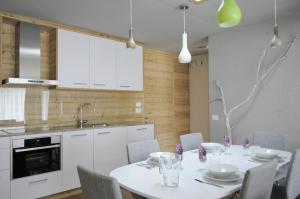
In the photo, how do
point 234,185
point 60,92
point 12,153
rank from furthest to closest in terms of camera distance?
1. point 60,92
2. point 12,153
3. point 234,185

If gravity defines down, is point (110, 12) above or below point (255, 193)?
above

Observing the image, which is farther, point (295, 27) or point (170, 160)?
point (295, 27)

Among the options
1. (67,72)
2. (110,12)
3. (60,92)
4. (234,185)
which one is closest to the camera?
(234,185)

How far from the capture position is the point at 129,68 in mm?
4223

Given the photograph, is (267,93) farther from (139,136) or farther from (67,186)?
(67,186)

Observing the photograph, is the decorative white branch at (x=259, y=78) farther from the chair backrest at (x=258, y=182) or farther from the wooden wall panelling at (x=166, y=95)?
the chair backrest at (x=258, y=182)

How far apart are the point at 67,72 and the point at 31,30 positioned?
711 mm

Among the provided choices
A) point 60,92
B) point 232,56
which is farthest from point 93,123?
point 232,56

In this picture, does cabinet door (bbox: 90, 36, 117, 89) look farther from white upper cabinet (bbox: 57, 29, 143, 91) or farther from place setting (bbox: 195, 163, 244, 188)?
place setting (bbox: 195, 163, 244, 188)

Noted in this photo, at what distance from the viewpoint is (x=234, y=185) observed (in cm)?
144

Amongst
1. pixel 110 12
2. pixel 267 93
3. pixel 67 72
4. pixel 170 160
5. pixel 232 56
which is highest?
pixel 110 12

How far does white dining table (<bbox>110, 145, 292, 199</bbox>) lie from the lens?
4.30 feet

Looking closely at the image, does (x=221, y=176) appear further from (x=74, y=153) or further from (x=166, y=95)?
(x=166, y=95)

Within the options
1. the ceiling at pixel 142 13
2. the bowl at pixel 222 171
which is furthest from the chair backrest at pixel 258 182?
the ceiling at pixel 142 13
